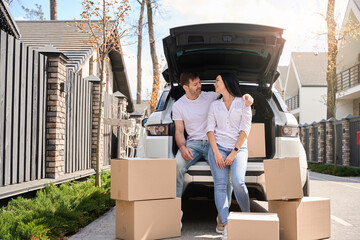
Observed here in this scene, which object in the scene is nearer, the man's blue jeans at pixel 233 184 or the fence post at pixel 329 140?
the man's blue jeans at pixel 233 184

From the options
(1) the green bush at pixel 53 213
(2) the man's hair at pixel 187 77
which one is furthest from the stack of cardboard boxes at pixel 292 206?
(1) the green bush at pixel 53 213

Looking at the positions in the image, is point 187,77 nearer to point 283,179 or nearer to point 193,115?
point 193,115

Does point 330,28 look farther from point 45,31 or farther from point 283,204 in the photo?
point 283,204

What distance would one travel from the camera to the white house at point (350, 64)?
83.1 feet

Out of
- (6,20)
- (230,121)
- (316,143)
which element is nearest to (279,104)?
(230,121)

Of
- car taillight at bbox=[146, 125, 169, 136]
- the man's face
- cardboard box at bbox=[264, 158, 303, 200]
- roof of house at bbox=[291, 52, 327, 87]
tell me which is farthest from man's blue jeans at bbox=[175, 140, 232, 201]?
roof of house at bbox=[291, 52, 327, 87]

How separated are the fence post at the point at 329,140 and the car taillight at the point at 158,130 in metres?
16.4

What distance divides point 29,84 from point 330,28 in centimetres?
1722

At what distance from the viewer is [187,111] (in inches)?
203

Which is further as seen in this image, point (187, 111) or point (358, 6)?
point (358, 6)

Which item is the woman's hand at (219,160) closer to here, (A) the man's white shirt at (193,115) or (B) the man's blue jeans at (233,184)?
(B) the man's blue jeans at (233,184)

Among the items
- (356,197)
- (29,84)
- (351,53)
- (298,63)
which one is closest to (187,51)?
(29,84)

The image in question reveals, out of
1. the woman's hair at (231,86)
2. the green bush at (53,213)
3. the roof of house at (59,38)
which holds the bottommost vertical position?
the green bush at (53,213)

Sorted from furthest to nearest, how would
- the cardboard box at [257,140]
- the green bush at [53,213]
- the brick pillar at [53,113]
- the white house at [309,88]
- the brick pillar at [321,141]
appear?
the white house at [309,88], the brick pillar at [321,141], the brick pillar at [53,113], the cardboard box at [257,140], the green bush at [53,213]
